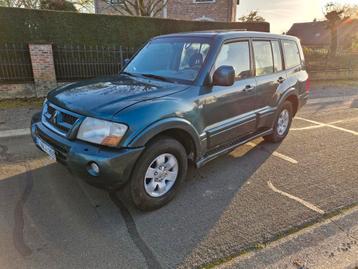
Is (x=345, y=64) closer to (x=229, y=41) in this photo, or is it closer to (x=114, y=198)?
(x=229, y=41)

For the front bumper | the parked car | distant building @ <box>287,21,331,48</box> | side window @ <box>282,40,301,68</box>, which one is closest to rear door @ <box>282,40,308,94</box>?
side window @ <box>282,40,301,68</box>

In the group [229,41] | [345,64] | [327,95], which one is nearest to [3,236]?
[229,41]

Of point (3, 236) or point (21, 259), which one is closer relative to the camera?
point (21, 259)

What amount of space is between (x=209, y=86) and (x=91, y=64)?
264 inches

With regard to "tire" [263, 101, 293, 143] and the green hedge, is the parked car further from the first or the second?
the green hedge

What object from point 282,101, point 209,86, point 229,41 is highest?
point 229,41

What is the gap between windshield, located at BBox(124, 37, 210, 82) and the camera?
3359 millimetres

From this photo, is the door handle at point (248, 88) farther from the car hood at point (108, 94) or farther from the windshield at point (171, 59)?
the car hood at point (108, 94)

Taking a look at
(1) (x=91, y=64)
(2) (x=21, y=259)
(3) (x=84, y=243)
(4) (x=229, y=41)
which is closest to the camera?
(2) (x=21, y=259)

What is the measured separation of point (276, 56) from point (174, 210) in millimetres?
3132

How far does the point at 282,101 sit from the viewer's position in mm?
4652

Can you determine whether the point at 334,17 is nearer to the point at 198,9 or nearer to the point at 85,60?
the point at 198,9

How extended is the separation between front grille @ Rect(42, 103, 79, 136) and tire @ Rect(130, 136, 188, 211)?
79 centimetres

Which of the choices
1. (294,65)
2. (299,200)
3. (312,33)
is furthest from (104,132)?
(312,33)
